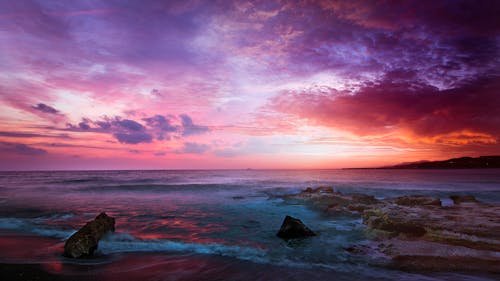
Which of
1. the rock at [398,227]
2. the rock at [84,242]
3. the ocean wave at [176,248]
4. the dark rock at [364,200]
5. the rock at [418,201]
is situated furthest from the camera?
the dark rock at [364,200]

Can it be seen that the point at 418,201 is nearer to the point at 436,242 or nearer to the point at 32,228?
the point at 436,242

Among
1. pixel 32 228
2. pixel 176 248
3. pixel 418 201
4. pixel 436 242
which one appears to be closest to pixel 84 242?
pixel 176 248

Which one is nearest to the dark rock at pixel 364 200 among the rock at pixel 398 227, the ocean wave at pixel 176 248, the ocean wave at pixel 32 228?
the rock at pixel 398 227

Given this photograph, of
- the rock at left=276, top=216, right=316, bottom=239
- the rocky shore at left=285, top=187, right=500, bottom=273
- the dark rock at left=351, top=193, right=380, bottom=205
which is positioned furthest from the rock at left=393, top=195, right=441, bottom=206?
the rock at left=276, top=216, right=316, bottom=239

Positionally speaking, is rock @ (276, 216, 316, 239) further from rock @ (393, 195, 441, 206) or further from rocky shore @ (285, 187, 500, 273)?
rock @ (393, 195, 441, 206)

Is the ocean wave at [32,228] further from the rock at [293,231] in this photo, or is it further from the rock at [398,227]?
the rock at [398,227]

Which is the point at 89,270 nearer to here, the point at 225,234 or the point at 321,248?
the point at 225,234

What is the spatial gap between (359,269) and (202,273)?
156 inches

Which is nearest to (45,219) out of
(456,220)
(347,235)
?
(347,235)

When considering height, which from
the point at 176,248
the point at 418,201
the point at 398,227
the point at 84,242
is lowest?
the point at 418,201

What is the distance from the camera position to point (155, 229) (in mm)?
11273

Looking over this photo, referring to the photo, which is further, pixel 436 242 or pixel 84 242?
pixel 436 242

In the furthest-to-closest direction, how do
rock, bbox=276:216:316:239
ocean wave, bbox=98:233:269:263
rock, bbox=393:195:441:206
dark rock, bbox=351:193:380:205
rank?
dark rock, bbox=351:193:380:205
rock, bbox=393:195:441:206
rock, bbox=276:216:316:239
ocean wave, bbox=98:233:269:263

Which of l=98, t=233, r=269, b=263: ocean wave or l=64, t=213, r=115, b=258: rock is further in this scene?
l=98, t=233, r=269, b=263: ocean wave
